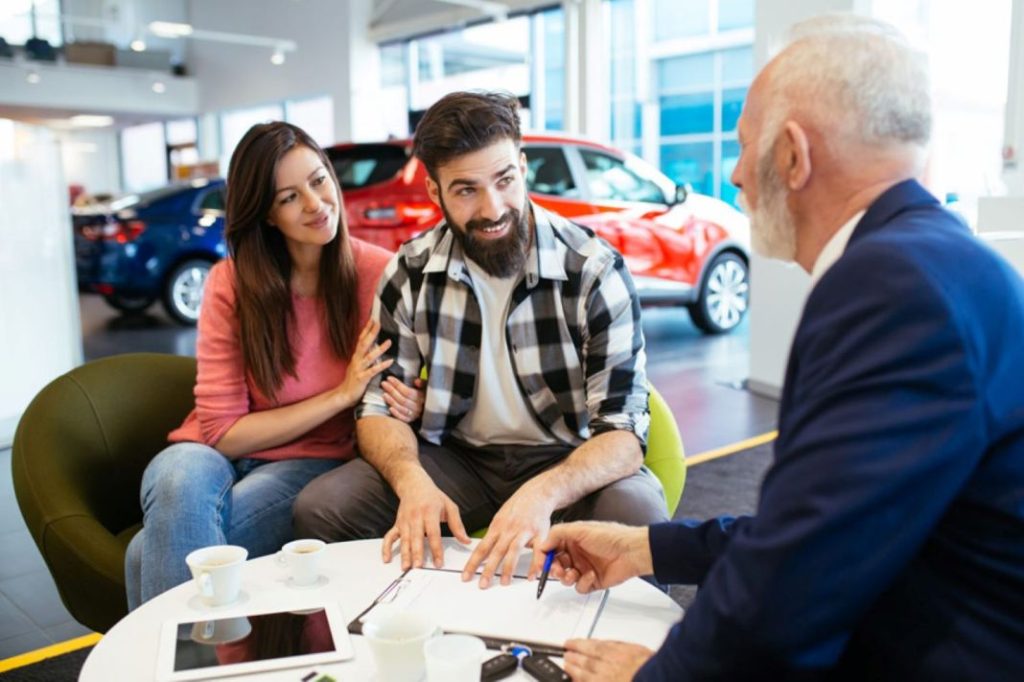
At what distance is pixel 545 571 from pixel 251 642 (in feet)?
1.39

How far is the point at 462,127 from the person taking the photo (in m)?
1.93

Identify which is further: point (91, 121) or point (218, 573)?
point (91, 121)

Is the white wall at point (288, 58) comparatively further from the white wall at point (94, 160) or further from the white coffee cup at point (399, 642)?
the white coffee cup at point (399, 642)

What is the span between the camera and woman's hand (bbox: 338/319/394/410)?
Answer: 6.84ft

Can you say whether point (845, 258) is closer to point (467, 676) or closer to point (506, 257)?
point (467, 676)

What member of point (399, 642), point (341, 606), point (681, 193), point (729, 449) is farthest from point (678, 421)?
point (399, 642)

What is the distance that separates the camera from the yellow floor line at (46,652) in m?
2.32

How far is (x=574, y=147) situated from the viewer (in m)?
6.07

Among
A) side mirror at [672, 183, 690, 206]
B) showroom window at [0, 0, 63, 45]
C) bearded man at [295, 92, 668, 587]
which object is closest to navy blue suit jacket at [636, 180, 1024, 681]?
bearded man at [295, 92, 668, 587]

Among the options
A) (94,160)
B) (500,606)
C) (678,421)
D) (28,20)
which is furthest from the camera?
(94,160)

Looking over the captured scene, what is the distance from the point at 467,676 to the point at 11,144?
430 centimetres

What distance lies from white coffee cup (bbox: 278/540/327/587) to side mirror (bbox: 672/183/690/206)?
520 centimetres

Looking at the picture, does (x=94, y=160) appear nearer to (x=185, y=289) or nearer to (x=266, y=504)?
(x=185, y=289)

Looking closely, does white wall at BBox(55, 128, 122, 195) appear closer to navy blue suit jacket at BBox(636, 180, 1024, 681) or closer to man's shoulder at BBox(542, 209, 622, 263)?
man's shoulder at BBox(542, 209, 622, 263)
